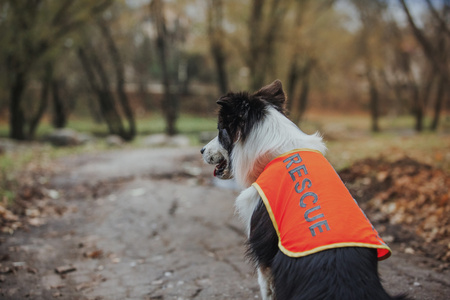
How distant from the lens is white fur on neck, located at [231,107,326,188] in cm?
276

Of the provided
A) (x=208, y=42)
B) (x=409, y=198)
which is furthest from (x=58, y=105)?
(x=409, y=198)

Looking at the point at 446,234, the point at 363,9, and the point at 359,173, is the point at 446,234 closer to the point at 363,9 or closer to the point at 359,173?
the point at 359,173

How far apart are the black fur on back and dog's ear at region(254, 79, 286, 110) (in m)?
1.26

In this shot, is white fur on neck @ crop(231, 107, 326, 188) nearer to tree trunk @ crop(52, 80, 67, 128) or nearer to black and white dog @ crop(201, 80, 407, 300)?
black and white dog @ crop(201, 80, 407, 300)

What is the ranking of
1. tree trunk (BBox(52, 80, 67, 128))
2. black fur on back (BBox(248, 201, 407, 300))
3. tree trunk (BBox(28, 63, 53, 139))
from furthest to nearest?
tree trunk (BBox(52, 80, 67, 128)) → tree trunk (BBox(28, 63, 53, 139)) → black fur on back (BBox(248, 201, 407, 300))

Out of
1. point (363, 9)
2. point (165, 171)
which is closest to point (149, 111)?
point (363, 9)

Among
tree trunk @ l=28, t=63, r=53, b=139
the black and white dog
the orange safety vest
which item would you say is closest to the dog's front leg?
the black and white dog

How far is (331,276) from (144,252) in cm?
321

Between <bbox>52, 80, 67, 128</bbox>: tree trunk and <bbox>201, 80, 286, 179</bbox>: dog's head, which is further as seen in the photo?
<bbox>52, 80, 67, 128</bbox>: tree trunk

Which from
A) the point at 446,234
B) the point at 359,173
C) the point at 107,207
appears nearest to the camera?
the point at 446,234

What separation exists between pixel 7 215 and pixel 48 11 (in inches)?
378

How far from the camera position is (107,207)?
638 centimetres

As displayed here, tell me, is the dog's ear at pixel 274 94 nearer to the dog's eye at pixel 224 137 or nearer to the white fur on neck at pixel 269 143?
the white fur on neck at pixel 269 143

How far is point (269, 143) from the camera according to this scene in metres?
2.77
